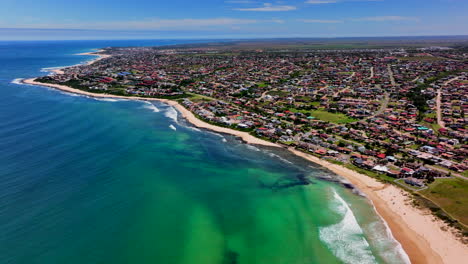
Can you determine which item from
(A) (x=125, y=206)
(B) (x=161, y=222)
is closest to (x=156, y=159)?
(A) (x=125, y=206)

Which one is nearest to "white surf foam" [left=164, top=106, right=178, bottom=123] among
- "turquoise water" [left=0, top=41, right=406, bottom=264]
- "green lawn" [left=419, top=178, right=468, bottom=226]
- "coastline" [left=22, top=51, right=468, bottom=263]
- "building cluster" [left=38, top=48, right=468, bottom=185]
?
"building cluster" [left=38, top=48, right=468, bottom=185]

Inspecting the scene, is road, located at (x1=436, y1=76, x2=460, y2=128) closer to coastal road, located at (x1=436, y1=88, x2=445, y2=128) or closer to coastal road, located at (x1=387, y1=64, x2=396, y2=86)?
coastal road, located at (x1=436, y1=88, x2=445, y2=128)

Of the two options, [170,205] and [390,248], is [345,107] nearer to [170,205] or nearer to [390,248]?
[390,248]

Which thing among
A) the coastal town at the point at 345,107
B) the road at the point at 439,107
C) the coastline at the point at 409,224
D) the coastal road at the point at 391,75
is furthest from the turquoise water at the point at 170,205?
the coastal road at the point at 391,75

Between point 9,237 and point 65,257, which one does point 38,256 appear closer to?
point 65,257

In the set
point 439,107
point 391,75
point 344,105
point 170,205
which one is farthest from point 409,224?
point 391,75

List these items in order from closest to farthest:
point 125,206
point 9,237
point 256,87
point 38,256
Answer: point 38,256, point 9,237, point 125,206, point 256,87
